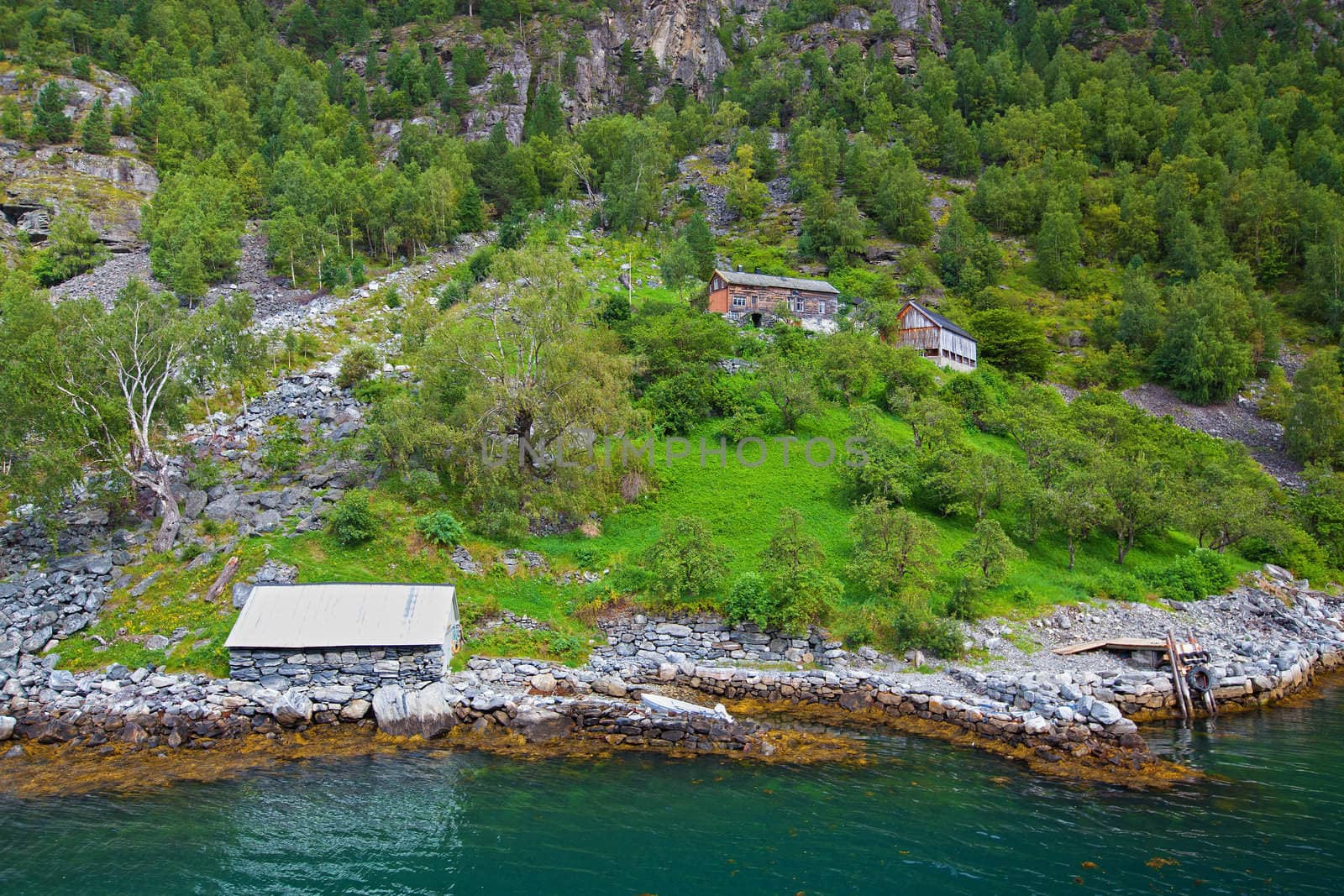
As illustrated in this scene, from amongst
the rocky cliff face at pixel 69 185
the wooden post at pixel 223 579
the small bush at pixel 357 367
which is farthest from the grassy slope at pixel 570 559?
the rocky cliff face at pixel 69 185

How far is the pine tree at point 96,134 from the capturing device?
81000 millimetres

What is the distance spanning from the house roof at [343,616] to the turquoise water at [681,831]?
160 inches

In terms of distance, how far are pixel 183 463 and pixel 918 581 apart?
108 feet

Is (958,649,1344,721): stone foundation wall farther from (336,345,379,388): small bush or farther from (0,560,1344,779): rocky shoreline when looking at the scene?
(336,345,379,388): small bush

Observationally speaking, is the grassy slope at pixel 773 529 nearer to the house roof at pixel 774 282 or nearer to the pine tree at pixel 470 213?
the house roof at pixel 774 282

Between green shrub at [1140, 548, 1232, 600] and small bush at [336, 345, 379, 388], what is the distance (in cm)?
4176

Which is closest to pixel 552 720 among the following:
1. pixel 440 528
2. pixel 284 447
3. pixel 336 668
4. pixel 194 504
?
pixel 336 668

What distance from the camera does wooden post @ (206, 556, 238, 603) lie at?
79.0 feet

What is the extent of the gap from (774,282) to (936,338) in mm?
15256

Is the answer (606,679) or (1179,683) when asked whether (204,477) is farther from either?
(1179,683)

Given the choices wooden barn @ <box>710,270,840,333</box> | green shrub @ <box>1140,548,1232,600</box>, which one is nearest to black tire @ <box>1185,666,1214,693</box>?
green shrub @ <box>1140,548,1232,600</box>

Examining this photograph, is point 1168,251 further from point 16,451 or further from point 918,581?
point 16,451

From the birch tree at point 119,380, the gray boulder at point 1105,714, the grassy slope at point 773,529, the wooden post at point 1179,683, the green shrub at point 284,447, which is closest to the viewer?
the gray boulder at point 1105,714

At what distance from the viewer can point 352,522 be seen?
2695 centimetres
